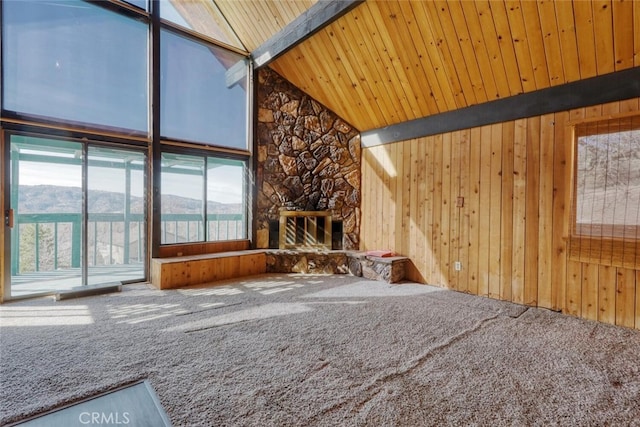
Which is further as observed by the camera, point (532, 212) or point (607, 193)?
point (532, 212)

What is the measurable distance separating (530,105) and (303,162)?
335 centimetres

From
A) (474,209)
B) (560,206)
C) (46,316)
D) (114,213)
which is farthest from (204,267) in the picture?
(560,206)

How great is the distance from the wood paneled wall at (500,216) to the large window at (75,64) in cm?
386

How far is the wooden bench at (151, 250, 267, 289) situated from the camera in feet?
13.6

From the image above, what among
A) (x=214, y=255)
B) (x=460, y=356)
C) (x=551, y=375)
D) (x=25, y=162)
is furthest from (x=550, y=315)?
(x=25, y=162)

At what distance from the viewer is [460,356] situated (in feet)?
7.65

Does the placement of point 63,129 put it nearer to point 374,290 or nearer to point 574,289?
point 374,290

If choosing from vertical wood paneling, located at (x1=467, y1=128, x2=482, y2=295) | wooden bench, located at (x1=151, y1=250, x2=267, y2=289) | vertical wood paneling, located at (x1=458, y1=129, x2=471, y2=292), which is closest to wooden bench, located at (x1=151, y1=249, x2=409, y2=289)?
wooden bench, located at (x1=151, y1=250, x2=267, y2=289)

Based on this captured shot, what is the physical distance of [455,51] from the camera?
3.49 m

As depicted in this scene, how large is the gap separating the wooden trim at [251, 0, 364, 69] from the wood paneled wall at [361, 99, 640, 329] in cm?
203

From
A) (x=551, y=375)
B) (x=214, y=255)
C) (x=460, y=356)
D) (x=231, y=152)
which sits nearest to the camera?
(x=551, y=375)

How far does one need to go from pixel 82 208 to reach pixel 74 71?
1.71m

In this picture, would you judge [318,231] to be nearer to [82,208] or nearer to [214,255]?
[214,255]

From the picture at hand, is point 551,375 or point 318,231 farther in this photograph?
point 318,231
